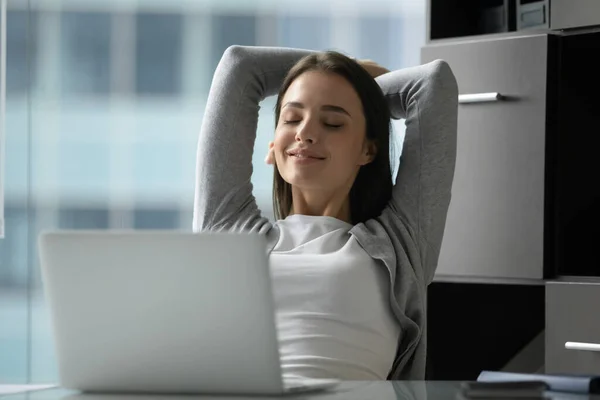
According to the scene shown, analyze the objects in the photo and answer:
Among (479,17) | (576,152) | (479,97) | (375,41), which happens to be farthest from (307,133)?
(375,41)

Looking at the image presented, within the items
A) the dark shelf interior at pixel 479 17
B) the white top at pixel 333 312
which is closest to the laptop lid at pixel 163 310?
the white top at pixel 333 312

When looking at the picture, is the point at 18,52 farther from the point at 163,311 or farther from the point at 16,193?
the point at 163,311

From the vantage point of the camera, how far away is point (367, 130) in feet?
6.36

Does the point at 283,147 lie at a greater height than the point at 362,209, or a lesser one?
greater

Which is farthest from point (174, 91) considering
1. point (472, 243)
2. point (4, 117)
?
point (472, 243)

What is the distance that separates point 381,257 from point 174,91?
8.64 ft

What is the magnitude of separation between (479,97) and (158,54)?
2452mm

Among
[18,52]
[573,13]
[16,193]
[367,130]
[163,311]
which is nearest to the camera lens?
[163,311]

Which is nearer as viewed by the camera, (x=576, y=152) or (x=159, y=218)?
(x=576, y=152)

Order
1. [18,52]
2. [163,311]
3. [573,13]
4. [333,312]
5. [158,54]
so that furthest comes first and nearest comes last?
[158,54], [18,52], [573,13], [333,312], [163,311]

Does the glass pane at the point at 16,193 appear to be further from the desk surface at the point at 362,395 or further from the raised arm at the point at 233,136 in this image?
the desk surface at the point at 362,395

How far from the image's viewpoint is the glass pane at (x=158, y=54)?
4266 millimetres

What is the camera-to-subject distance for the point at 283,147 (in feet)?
6.12

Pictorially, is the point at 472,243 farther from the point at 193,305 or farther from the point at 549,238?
the point at 193,305
